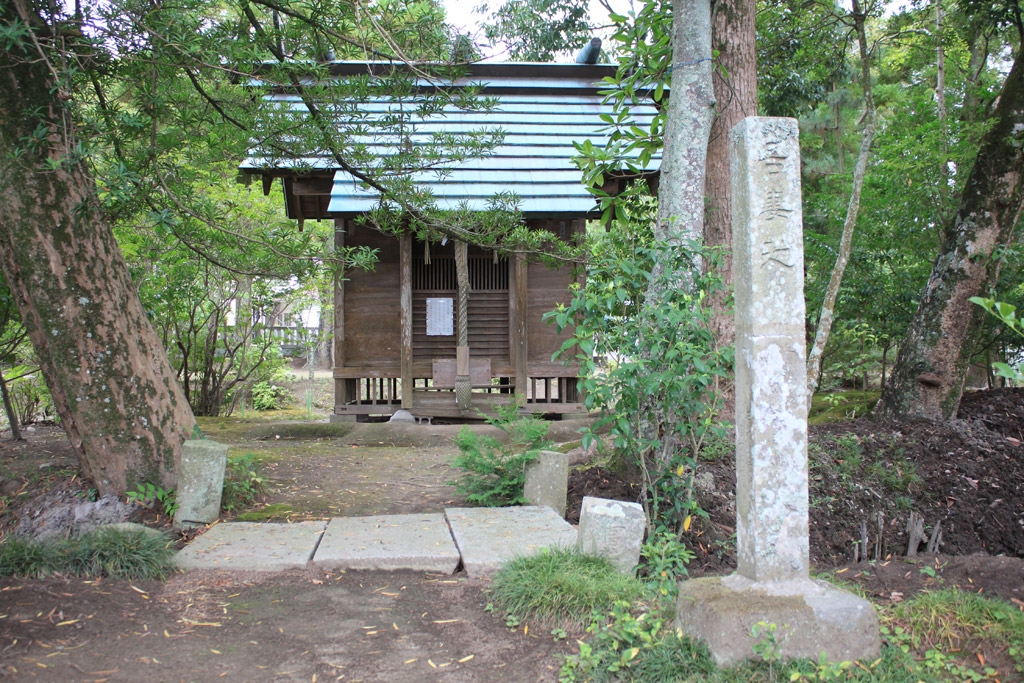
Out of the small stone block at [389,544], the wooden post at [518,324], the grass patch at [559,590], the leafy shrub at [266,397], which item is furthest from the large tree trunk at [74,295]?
the leafy shrub at [266,397]

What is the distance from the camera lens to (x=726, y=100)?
6.59 metres

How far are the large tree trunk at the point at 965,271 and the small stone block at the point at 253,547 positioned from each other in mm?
6916

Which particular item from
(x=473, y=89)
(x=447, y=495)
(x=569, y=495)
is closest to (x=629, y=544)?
(x=569, y=495)

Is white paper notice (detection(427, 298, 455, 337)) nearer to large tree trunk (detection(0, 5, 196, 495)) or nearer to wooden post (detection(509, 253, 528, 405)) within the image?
wooden post (detection(509, 253, 528, 405))

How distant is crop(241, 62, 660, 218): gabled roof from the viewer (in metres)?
9.91

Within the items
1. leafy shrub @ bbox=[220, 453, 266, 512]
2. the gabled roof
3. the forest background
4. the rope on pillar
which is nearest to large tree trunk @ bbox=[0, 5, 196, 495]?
the forest background

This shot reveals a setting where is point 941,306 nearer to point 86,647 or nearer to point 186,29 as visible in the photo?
point 186,29

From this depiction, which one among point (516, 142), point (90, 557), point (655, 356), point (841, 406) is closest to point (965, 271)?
point (841, 406)

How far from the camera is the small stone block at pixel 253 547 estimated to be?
4090 millimetres

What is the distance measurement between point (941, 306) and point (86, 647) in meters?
8.64

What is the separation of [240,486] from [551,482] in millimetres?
2530

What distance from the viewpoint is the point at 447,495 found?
6082 millimetres

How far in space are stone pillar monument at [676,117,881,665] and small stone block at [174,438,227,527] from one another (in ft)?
11.4

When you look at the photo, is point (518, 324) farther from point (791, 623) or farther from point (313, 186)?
point (791, 623)
